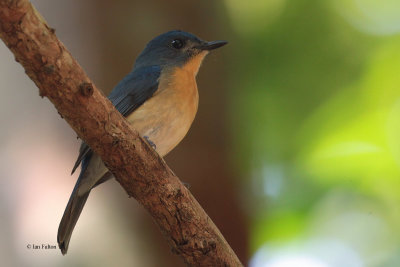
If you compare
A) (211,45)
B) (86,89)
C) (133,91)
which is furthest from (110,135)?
(211,45)

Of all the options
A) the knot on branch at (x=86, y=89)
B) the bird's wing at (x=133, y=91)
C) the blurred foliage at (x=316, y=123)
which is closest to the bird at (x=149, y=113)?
the bird's wing at (x=133, y=91)

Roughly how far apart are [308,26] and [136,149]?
6.58ft

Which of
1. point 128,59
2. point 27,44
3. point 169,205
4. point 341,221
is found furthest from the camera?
point 128,59

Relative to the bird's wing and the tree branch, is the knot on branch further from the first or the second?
the bird's wing

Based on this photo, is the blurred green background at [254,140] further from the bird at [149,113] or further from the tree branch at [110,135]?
the tree branch at [110,135]

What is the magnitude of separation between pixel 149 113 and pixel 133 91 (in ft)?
0.61

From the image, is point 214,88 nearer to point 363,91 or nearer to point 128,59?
Answer: point 128,59

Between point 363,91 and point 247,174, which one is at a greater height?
point 363,91

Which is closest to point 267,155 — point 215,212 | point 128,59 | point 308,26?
point 215,212

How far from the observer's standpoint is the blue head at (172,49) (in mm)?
3818

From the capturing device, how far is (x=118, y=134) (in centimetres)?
226

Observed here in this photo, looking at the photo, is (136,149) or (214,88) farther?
(214,88)

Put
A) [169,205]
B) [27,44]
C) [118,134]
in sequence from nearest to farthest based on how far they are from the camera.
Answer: [27,44] → [118,134] → [169,205]

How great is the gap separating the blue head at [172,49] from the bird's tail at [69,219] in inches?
41.5
